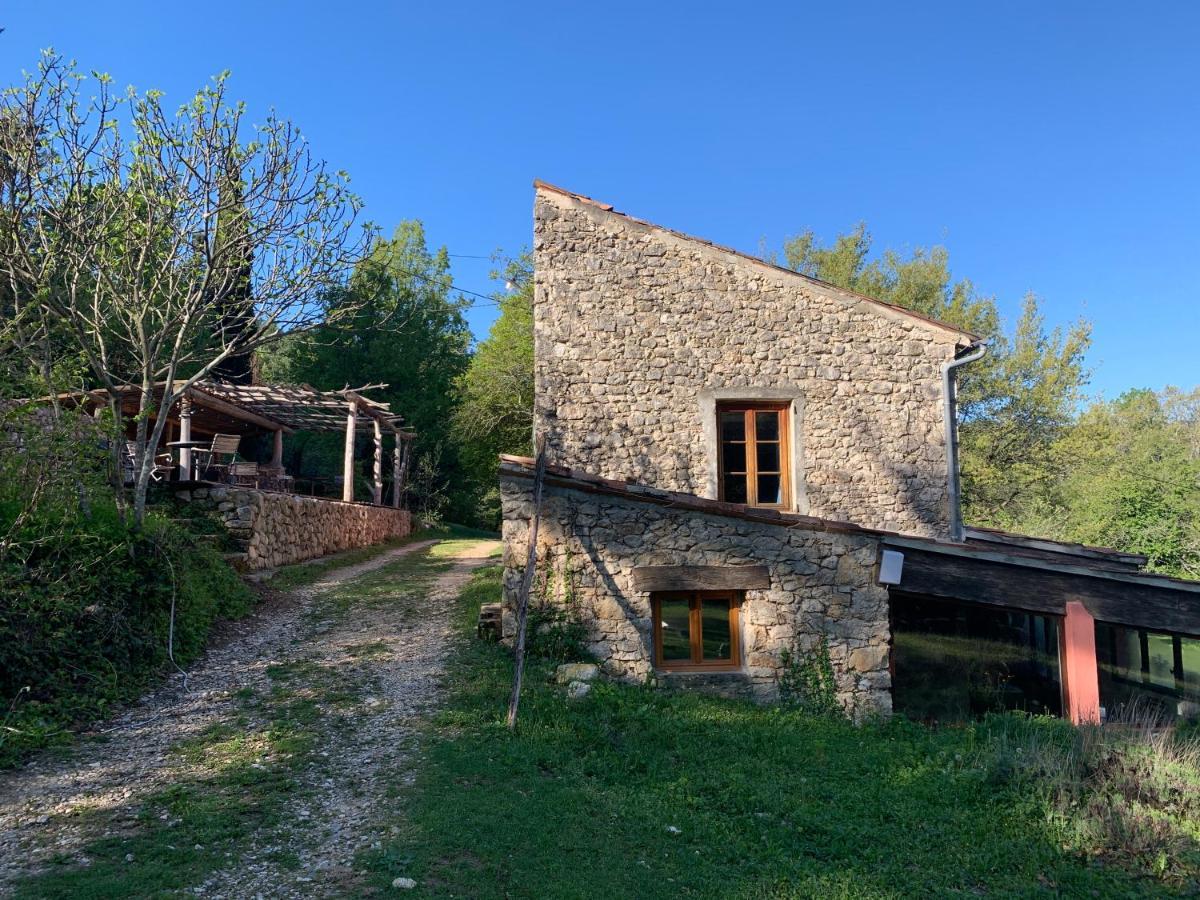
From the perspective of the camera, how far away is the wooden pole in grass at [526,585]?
21.0 feet

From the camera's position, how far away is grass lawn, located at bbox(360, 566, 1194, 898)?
14.4 ft

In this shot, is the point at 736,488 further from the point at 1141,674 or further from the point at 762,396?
the point at 1141,674

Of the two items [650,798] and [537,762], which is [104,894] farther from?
[650,798]

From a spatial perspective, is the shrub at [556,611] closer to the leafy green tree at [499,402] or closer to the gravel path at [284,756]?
the gravel path at [284,756]

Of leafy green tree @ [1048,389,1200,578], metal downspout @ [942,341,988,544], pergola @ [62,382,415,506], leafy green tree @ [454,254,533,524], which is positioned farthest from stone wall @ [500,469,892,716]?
leafy green tree @ [1048,389,1200,578]

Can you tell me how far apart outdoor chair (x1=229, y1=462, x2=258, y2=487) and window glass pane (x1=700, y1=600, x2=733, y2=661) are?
34.9 feet

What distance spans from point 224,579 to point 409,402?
19409 millimetres

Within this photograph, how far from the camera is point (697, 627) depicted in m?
8.30

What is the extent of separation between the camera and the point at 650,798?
17.8ft

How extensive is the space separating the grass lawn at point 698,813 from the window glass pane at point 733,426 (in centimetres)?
413

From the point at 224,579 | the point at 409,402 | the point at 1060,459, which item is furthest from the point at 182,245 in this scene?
the point at 1060,459

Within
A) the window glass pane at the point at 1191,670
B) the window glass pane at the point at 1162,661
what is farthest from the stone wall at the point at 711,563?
the window glass pane at the point at 1162,661

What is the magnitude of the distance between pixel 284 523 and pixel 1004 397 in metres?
21.2

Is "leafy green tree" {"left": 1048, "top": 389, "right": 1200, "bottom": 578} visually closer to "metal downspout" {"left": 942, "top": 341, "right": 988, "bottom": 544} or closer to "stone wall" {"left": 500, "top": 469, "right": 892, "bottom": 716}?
"metal downspout" {"left": 942, "top": 341, "right": 988, "bottom": 544}
